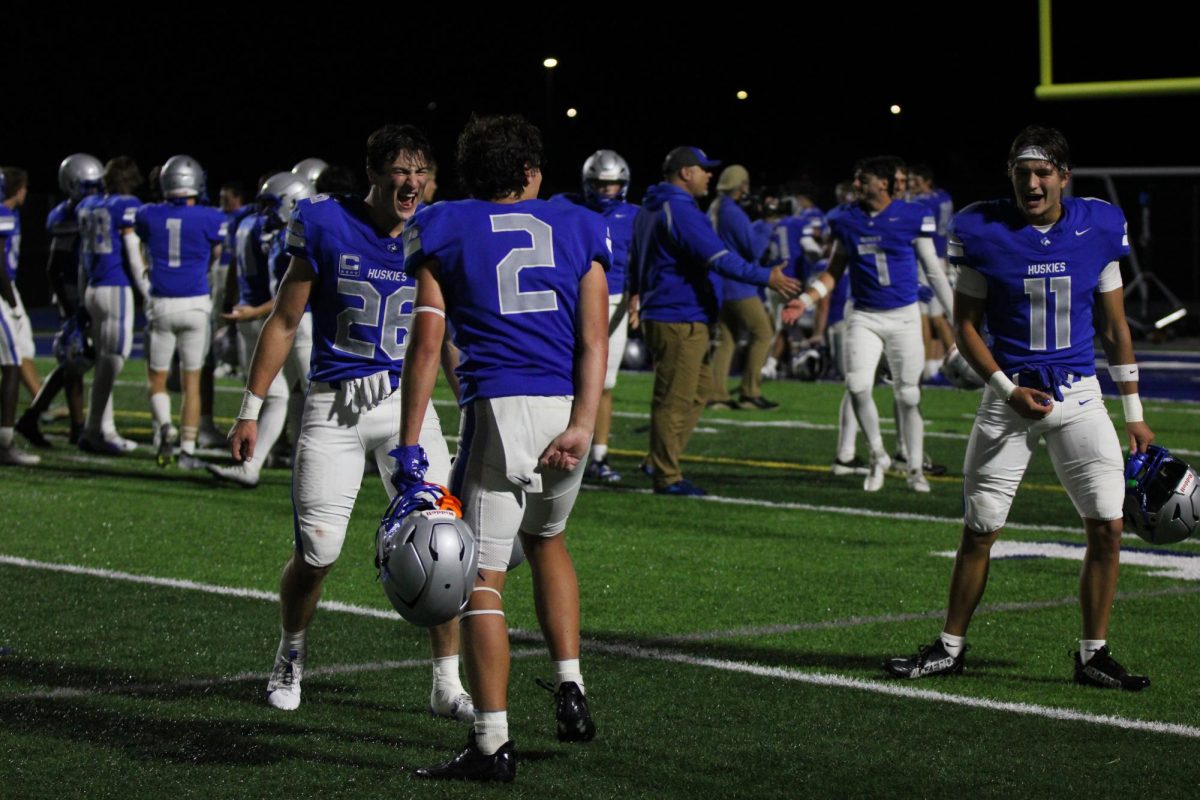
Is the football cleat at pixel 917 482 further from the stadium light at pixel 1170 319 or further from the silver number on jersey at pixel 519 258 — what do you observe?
the stadium light at pixel 1170 319

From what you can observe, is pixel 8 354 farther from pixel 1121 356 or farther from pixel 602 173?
pixel 1121 356

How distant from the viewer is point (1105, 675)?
5734 mm

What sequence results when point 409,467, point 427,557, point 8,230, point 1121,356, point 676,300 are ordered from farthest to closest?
1. point 8,230
2. point 676,300
3. point 1121,356
4. point 409,467
5. point 427,557

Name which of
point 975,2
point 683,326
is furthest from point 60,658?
point 975,2

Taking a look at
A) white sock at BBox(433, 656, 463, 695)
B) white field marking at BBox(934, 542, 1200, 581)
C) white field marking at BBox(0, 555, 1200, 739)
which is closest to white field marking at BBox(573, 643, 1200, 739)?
white field marking at BBox(0, 555, 1200, 739)

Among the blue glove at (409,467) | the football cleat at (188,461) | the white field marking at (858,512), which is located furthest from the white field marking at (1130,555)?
the football cleat at (188,461)

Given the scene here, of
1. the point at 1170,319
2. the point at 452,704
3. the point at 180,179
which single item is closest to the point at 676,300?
the point at 180,179

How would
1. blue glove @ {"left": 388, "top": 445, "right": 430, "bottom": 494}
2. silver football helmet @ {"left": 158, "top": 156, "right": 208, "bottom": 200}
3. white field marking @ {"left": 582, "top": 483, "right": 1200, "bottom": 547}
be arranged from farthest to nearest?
silver football helmet @ {"left": 158, "top": 156, "right": 208, "bottom": 200}, white field marking @ {"left": 582, "top": 483, "right": 1200, "bottom": 547}, blue glove @ {"left": 388, "top": 445, "right": 430, "bottom": 494}

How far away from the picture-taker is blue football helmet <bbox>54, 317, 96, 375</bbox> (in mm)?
12258

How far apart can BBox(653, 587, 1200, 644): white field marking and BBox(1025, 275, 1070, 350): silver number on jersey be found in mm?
1487

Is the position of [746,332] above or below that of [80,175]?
below

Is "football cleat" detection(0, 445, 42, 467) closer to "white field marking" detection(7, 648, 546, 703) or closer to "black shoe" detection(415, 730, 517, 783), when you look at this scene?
"white field marking" detection(7, 648, 546, 703)

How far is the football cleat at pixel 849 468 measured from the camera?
11445 millimetres

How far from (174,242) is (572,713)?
23.7ft
